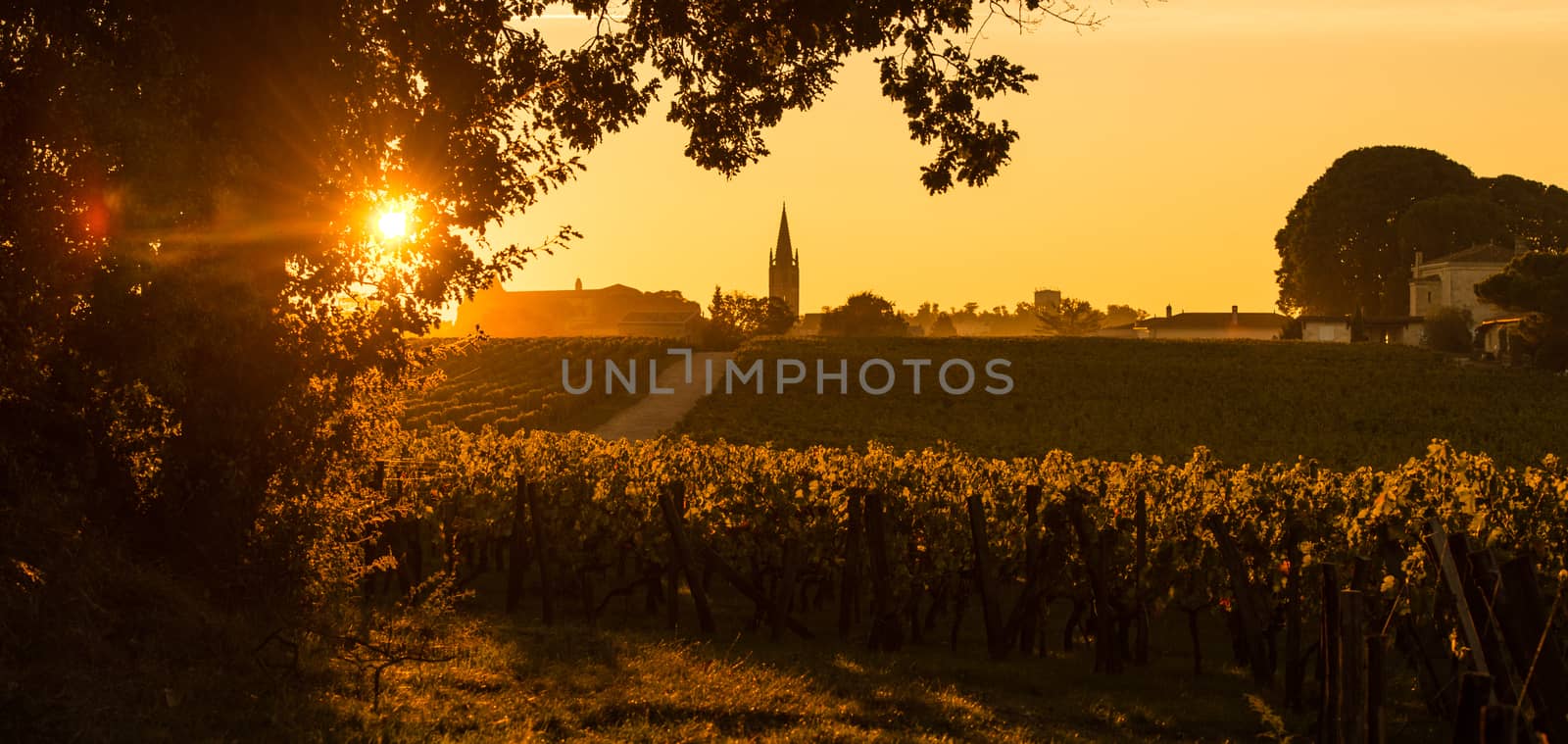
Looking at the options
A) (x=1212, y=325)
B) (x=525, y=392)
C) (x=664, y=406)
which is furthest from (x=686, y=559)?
(x=1212, y=325)

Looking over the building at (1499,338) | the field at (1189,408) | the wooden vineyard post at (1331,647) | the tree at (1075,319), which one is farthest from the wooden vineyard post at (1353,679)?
the tree at (1075,319)

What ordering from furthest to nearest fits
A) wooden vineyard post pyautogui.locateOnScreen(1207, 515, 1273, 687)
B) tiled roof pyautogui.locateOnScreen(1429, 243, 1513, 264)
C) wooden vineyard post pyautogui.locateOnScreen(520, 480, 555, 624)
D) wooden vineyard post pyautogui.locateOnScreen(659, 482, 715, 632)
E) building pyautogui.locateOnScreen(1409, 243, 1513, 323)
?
1. tiled roof pyautogui.locateOnScreen(1429, 243, 1513, 264)
2. building pyautogui.locateOnScreen(1409, 243, 1513, 323)
3. wooden vineyard post pyautogui.locateOnScreen(520, 480, 555, 624)
4. wooden vineyard post pyautogui.locateOnScreen(659, 482, 715, 632)
5. wooden vineyard post pyautogui.locateOnScreen(1207, 515, 1273, 687)

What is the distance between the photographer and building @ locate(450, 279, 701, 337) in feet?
605

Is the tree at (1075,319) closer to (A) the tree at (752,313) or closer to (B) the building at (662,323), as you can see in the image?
(A) the tree at (752,313)

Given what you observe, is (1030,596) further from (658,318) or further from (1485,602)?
(658,318)

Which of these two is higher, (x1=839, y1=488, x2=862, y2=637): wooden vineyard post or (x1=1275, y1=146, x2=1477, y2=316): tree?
→ (x1=1275, y1=146, x2=1477, y2=316): tree

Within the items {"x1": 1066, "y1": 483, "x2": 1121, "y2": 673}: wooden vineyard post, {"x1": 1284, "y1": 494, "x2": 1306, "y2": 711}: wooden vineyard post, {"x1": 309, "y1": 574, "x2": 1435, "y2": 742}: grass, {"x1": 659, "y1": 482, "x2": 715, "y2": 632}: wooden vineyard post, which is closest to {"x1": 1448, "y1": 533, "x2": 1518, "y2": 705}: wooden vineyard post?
{"x1": 309, "y1": 574, "x2": 1435, "y2": 742}: grass

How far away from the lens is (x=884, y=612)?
1642 centimetres

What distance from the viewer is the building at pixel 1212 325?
139375 mm

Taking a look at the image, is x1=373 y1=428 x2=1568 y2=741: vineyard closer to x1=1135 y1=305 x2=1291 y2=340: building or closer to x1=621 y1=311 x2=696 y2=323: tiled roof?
x1=1135 y1=305 x2=1291 y2=340: building

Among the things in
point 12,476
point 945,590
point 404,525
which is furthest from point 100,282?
point 945,590

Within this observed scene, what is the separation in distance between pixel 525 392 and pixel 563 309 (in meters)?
118

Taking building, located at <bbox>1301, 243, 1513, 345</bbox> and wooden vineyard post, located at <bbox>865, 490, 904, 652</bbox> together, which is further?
building, located at <bbox>1301, 243, 1513, 345</bbox>

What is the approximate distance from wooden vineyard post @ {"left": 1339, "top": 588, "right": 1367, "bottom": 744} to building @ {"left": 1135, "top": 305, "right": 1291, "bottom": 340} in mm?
133453
